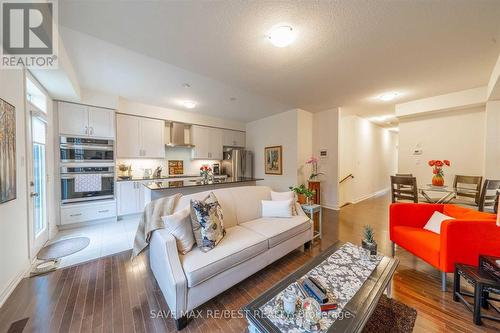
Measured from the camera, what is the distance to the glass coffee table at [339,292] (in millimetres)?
1005

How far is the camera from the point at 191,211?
184cm

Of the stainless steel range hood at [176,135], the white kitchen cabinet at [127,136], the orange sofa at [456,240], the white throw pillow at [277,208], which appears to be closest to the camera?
the orange sofa at [456,240]

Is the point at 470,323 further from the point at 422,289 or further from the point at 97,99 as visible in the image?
the point at 97,99

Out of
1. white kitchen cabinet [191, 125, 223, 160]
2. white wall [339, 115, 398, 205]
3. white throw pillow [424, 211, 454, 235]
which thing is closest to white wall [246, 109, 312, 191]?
white wall [339, 115, 398, 205]

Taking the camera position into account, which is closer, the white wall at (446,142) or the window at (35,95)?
the window at (35,95)

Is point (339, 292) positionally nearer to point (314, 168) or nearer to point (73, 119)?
point (314, 168)

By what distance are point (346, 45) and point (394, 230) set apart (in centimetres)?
246

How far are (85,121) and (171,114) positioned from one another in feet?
5.95

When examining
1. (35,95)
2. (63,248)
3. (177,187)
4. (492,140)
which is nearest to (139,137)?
(35,95)

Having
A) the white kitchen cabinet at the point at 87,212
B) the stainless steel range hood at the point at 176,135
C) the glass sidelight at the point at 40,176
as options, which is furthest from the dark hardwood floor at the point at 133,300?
the stainless steel range hood at the point at 176,135

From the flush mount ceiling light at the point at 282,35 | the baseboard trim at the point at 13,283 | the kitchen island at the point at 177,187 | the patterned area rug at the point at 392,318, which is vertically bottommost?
the patterned area rug at the point at 392,318

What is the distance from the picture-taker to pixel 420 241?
1.99 meters

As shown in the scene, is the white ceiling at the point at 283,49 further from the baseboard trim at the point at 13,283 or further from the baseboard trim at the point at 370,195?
the baseboard trim at the point at 370,195

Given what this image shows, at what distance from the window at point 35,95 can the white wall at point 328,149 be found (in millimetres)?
5766
